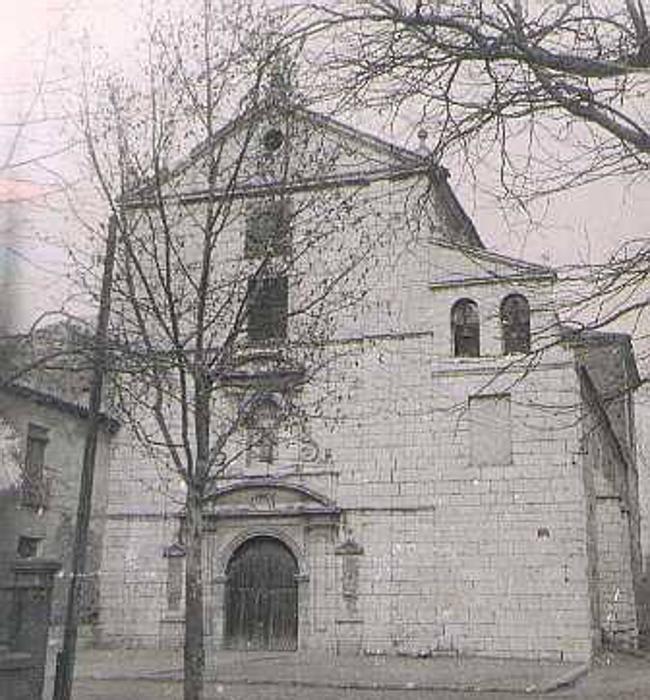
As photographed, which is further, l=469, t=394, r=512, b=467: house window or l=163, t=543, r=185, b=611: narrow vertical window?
l=163, t=543, r=185, b=611: narrow vertical window

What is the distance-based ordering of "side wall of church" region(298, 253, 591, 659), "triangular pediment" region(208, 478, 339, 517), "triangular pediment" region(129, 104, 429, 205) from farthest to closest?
"triangular pediment" region(208, 478, 339, 517), "side wall of church" region(298, 253, 591, 659), "triangular pediment" region(129, 104, 429, 205)

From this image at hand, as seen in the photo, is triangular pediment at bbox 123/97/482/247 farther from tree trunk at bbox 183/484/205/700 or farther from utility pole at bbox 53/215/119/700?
tree trunk at bbox 183/484/205/700

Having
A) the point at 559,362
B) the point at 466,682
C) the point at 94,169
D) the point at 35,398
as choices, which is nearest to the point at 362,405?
the point at 559,362

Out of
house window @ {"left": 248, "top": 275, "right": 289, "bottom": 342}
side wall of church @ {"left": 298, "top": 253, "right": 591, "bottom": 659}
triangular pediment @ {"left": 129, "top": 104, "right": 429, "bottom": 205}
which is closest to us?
triangular pediment @ {"left": 129, "top": 104, "right": 429, "bottom": 205}

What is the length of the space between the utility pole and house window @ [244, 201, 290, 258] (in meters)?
1.36

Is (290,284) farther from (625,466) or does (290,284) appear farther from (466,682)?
(625,466)

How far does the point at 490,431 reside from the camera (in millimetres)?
17422

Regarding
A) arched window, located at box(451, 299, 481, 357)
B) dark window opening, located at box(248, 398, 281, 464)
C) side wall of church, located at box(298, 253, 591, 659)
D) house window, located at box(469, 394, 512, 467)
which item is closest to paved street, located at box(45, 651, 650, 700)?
side wall of church, located at box(298, 253, 591, 659)

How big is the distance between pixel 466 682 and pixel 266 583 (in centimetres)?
630

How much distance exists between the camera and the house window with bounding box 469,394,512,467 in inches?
681

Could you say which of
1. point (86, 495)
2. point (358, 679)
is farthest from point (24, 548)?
point (358, 679)

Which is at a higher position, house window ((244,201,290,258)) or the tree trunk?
house window ((244,201,290,258))

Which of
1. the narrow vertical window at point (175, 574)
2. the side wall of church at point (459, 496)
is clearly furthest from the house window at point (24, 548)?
the narrow vertical window at point (175, 574)

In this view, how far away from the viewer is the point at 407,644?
1675 cm
